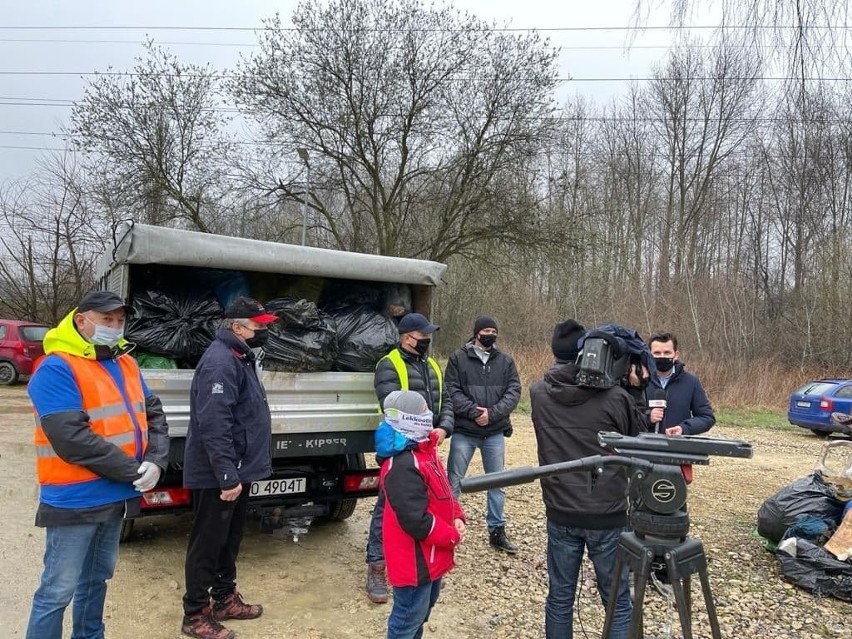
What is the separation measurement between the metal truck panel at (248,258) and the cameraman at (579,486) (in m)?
2.06

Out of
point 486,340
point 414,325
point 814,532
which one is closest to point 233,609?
point 414,325

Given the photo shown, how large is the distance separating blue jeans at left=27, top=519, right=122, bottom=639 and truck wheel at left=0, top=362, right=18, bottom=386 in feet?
46.5

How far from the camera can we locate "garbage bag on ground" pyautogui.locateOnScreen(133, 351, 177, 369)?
3951 millimetres

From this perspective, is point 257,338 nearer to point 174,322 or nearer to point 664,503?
point 174,322

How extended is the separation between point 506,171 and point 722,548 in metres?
13.1

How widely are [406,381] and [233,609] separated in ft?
5.36

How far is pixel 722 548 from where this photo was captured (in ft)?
15.4

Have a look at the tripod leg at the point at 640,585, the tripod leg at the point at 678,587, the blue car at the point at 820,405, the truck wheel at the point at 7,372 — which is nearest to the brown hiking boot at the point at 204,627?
the tripod leg at the point at 640,585

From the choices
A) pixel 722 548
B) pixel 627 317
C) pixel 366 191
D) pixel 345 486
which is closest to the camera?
pixel 345 486

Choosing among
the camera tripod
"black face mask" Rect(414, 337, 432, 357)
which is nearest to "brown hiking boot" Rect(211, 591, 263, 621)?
"black face mask" Rect(414, 337, 432, 357)

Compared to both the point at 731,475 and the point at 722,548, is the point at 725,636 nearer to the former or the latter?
the point at 722,548

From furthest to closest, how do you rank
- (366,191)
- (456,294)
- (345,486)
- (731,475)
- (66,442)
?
1. (456,294)
2. (366,191)
3. (731,475)
4. (345,486)
5. (66,442)

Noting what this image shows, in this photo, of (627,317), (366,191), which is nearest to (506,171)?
(366,191)

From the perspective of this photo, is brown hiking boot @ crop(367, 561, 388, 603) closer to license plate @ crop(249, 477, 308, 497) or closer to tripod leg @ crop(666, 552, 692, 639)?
license plate @ crop(249, 477, 308, 497)
